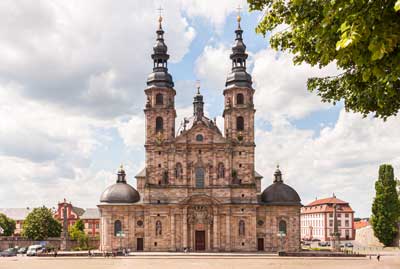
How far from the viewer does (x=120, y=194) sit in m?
64.7

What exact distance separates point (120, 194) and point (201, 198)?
1105 centimetres

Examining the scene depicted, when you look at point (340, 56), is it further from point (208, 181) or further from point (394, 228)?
point (394, 228)

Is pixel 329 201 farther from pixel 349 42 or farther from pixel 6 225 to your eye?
pixel 349 42

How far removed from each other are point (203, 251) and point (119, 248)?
10.6m

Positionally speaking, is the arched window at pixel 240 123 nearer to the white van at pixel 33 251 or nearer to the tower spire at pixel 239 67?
the tower spire at pixel 239 67

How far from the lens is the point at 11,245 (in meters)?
75.1

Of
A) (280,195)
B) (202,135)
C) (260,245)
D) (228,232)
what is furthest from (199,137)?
(260,245)

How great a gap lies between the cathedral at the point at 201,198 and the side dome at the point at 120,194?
0.13 metres

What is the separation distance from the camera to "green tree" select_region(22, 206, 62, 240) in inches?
3196

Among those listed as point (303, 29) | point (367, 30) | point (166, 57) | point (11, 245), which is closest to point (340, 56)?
point (367, 30)

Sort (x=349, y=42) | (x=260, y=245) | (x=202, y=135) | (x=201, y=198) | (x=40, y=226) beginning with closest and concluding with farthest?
(x=349, y=42) → (x=201, y=198) → (x=260, y=245) → (x=202, y=135) → (x=40, y=226)

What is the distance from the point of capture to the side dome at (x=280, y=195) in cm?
6366

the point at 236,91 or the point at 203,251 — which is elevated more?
the point at 236,91

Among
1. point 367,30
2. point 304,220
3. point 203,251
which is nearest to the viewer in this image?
point 367,30
